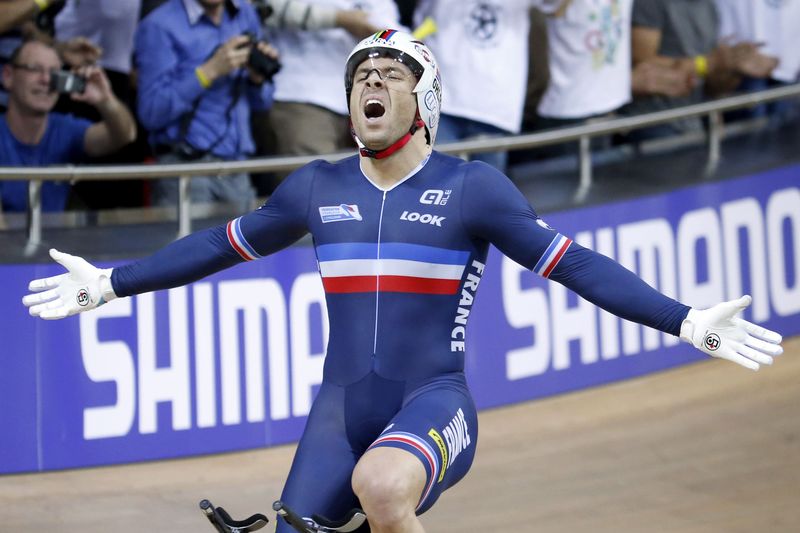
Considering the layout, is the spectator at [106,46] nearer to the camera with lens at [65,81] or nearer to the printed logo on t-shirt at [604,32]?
the camera with lens at [65,81]

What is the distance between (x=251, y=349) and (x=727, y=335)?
11.3ft

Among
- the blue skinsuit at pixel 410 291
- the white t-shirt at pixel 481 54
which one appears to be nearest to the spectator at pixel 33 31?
the white t-shirt at pixel 481 54

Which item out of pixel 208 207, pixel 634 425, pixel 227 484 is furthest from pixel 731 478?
pixel 208 207

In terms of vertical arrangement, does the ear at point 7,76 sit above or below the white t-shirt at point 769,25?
below

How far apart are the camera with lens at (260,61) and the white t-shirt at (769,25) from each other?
381 cm

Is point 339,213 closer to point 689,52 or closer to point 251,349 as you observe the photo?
point 251,349

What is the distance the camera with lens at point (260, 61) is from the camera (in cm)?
766

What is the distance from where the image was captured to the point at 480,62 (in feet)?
27.4

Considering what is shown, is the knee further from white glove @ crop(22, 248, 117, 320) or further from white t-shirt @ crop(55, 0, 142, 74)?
white t-shirt @ crop(55, 0, 142, 74)

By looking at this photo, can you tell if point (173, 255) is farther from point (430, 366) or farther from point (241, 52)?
point (241, 52)

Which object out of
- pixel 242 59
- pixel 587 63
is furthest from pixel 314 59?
pixel 587 63

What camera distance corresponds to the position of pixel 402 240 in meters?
5.19

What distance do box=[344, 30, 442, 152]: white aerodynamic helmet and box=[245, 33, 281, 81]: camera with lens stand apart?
243 centimetres

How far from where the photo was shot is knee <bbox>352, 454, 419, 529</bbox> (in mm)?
4592
